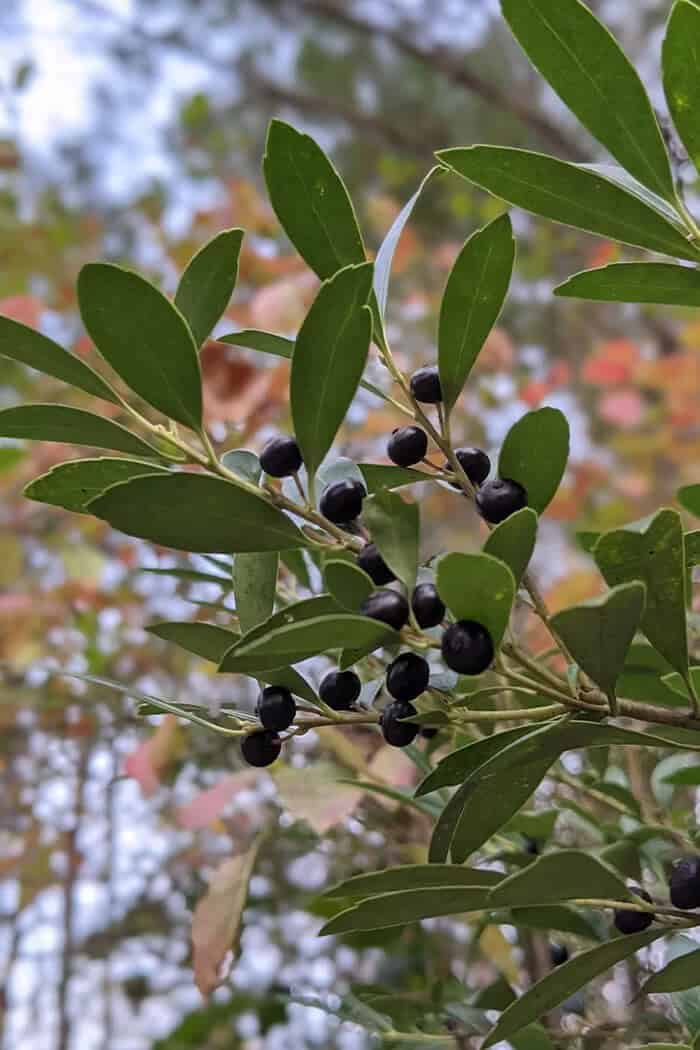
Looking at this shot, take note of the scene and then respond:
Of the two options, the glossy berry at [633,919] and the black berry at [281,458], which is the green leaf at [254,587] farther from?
the glossy berry at [633,919]

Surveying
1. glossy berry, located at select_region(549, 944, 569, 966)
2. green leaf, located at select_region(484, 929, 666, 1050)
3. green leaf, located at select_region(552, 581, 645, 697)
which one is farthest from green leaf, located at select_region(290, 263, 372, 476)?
glossy berry, located at select_region(549, 944, 569, 966)

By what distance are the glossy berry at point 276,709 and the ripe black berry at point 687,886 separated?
0.58 feet

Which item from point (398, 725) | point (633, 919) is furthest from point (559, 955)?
point (398, 725)

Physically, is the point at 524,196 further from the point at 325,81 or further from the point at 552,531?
the point at 325,81

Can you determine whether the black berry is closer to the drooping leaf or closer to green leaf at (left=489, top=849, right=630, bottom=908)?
the drooping leaf

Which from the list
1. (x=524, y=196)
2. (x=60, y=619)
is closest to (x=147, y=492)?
(x=524, y=196)

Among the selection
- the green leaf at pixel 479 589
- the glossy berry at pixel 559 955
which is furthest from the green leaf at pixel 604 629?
the glossy berry at pixel 559 955

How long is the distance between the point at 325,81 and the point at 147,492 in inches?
194

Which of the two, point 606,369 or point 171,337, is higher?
point 606,369

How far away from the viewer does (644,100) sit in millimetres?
388

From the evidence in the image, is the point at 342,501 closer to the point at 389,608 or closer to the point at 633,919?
the point at 389,608

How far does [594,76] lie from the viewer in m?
0.39

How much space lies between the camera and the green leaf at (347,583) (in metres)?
0.33

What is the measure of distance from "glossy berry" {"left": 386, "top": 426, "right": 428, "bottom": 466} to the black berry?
0.04m
